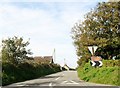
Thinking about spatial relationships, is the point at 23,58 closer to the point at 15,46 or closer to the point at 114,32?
the point at 15,46

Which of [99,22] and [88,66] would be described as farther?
[99,22]

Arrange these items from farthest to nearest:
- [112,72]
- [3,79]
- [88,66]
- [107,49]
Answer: [107,49] → [88,66] → [3,79] → [112,72]

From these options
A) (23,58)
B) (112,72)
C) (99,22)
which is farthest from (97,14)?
(112,72)

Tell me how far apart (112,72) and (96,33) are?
22187 millimetres

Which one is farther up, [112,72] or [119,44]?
[119,44]

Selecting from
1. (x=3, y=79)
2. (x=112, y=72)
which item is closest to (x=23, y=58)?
(x=3, y=79)

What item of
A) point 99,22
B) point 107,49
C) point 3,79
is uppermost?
point 99,22

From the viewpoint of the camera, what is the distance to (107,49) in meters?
50.6

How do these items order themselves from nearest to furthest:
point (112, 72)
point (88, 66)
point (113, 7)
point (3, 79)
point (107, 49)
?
1. point (112, 72)
2. point (3, 79)
3. point (88, 66)
4. point (113, 7)
5. point (107, 49)

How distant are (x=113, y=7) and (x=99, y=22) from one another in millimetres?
3204

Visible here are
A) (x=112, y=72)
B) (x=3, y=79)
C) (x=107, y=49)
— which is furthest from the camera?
(x=107, y=49)

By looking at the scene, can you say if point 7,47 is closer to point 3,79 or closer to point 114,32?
point 114,32

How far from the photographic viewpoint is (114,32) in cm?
4809

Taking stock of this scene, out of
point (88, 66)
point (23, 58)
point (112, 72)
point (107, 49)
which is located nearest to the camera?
point (112, 72)
